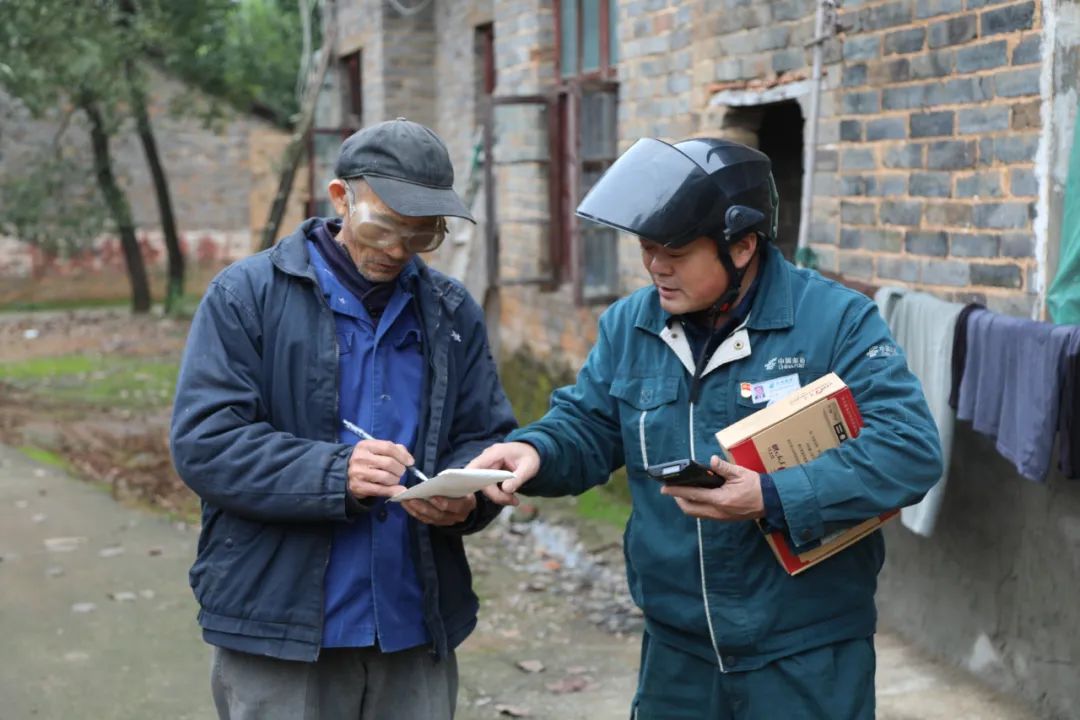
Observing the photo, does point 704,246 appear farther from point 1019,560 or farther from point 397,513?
point 1019,560

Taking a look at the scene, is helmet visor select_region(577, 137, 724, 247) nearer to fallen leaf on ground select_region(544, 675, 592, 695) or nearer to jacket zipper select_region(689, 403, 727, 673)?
jacket zipper select_region(689, 403, 727, 673)

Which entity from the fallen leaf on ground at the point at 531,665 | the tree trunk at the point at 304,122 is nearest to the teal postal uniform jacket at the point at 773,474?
the fallen leaf on ground at the point at 531,665

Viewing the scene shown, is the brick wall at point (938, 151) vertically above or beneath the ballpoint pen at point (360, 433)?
above

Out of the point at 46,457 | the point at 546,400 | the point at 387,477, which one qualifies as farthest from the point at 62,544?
the point at 387,477

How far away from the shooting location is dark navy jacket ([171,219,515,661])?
2561mm

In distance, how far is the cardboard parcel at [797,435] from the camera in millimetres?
2469

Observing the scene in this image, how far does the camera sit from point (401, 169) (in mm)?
2652

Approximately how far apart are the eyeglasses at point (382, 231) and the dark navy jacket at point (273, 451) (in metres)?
0.14

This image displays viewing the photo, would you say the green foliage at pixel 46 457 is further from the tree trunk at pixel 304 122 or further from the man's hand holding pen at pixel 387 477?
the man's hand holding pen at pixel 387 477

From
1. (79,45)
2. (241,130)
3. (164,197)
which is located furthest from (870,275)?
(241,130)

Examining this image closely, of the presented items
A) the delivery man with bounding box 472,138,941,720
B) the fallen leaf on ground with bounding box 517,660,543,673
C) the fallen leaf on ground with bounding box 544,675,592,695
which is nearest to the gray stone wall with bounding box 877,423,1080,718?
the fallen leaf on ground with bounding box 544,675,592,695

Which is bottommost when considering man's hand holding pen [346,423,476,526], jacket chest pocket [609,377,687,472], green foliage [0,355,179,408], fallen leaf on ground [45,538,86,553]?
green foliage [0,355,179,408]

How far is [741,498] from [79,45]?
550 inches

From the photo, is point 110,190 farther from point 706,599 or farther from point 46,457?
point 706,599
